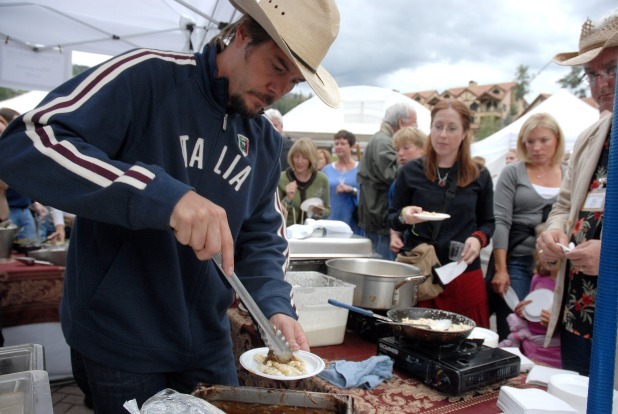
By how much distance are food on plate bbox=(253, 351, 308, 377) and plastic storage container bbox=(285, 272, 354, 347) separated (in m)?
0.46

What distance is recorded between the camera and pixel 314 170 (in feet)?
15.2

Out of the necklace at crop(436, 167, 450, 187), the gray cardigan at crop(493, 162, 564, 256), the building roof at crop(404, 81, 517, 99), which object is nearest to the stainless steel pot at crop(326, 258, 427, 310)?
the necklace at crop(436, 167, 450, 187)

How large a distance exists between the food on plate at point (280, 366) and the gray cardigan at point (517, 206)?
2330 mm

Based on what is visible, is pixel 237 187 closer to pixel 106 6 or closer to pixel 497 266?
pixel 497 266

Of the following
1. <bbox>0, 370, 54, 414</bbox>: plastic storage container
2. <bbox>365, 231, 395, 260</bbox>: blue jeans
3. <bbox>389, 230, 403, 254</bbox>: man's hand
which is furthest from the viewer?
<bbox>365, 231, 395, 260</bbox>: blue jeans

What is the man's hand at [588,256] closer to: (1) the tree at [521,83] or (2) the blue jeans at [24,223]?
(2) the blue jeans at [24,223]

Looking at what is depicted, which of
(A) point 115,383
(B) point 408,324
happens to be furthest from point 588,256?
(A) point 115,383

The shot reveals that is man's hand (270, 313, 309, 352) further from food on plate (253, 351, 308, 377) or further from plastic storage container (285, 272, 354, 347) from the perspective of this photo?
plastic storage container (285, 272, 354, 347)

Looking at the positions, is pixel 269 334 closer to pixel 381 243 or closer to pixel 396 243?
pixel 396 243

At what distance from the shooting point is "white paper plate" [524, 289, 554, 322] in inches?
100

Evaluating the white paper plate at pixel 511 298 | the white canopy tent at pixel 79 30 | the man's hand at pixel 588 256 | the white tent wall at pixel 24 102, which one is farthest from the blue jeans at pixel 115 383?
the white tent wall at pixel 24 102

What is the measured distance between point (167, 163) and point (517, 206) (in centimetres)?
272

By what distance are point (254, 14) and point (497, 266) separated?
261 cm

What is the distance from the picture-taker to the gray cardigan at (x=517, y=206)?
122 inches
